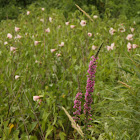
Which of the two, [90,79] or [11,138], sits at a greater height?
[90,79]

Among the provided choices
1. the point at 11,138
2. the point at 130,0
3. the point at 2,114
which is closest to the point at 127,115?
the point at 11,138

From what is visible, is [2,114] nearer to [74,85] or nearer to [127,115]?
[74,85]

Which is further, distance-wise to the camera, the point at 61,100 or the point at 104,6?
the point at 104,6

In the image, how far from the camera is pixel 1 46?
3.04 meters

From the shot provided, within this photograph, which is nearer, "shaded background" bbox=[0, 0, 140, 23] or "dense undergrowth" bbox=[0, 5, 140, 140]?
"dense undergrowth" bbox=[0, 5, 140, 140]

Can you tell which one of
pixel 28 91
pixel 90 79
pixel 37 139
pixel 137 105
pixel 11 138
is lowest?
pixel 37 139

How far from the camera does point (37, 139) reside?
5.53ft

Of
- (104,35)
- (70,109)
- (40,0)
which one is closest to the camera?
(70,109)

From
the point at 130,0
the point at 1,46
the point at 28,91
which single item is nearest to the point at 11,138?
the point at 28,91

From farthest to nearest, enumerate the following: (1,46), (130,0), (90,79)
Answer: (130,0), (1,46), (90,79)

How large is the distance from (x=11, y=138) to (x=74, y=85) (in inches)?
30.8

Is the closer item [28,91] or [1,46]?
[28,91]

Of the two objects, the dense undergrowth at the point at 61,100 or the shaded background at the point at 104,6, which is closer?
the dense undergrowth at the point at 61,100

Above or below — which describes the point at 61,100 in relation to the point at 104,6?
below
